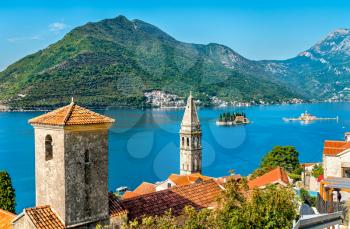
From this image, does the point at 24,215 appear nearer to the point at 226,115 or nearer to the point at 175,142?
the point at 175,142

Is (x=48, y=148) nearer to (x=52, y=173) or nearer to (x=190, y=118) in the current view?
(x=52, y=173)

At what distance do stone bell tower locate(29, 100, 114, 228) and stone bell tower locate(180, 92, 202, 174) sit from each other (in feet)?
68.2

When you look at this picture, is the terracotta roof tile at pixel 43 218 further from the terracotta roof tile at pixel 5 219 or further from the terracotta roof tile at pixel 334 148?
the terracotta roof tile at pixel 334 148

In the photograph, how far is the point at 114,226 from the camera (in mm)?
12203

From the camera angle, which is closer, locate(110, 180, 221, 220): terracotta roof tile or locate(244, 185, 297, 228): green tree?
locate(244, 185, 297, 228): green tree

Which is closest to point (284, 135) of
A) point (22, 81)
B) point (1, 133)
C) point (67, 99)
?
point (1, 133)

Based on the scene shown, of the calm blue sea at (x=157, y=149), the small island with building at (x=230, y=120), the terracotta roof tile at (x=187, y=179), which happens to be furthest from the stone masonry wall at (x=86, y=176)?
the small island with building at (x=230, y=120)

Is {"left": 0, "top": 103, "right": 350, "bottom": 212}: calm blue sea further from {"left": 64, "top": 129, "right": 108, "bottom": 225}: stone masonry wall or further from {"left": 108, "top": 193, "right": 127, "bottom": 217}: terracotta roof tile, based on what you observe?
{"left": 64, "top": 129, "right": 108, "bottom": 225}: stone masonry wall

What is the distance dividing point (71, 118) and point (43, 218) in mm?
2582

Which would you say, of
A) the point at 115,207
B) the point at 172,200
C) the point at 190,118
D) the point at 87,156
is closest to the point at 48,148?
the point at 87,156

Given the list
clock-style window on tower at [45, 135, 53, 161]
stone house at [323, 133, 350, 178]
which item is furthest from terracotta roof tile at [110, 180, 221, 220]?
stone house at [323, 133, 350, 178]

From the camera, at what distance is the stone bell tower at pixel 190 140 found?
Answer: 32.8 metres

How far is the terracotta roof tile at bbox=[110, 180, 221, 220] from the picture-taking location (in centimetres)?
1311

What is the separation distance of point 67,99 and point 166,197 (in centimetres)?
14924
